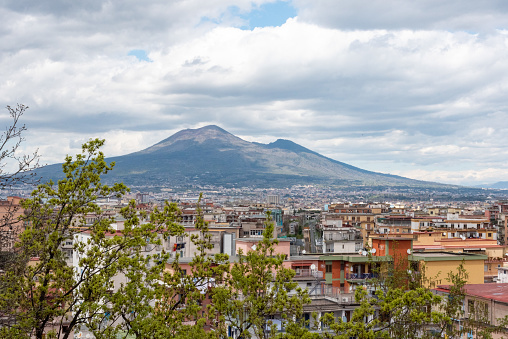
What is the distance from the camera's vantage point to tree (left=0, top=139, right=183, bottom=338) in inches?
447

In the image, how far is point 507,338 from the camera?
19.8 m

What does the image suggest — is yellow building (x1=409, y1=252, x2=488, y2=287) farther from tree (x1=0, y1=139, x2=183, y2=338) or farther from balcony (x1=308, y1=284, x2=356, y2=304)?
tree (x1=0, y1=139, x2=183, y2=338)

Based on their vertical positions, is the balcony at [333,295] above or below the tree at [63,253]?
below

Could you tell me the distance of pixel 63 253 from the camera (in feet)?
40.9

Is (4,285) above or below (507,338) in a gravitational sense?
above

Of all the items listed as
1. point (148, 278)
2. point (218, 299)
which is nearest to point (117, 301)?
point (148, 278)

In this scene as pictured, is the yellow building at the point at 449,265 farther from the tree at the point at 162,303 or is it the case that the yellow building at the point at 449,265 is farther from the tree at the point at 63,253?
the tree at the point at 63,253

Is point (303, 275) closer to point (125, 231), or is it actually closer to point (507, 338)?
point (507, 338)

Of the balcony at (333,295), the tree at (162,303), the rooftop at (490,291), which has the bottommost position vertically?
the balcony at (333,295)

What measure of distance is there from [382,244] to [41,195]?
2564cm

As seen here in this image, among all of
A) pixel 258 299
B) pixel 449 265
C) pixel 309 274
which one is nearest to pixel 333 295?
pixel 309 274

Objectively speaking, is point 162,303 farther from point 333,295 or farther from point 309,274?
point 309,274

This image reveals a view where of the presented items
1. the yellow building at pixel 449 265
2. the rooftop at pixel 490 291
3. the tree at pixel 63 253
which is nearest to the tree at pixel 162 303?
the tree at pixel 63 253

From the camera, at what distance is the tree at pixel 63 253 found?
11.4 meters
